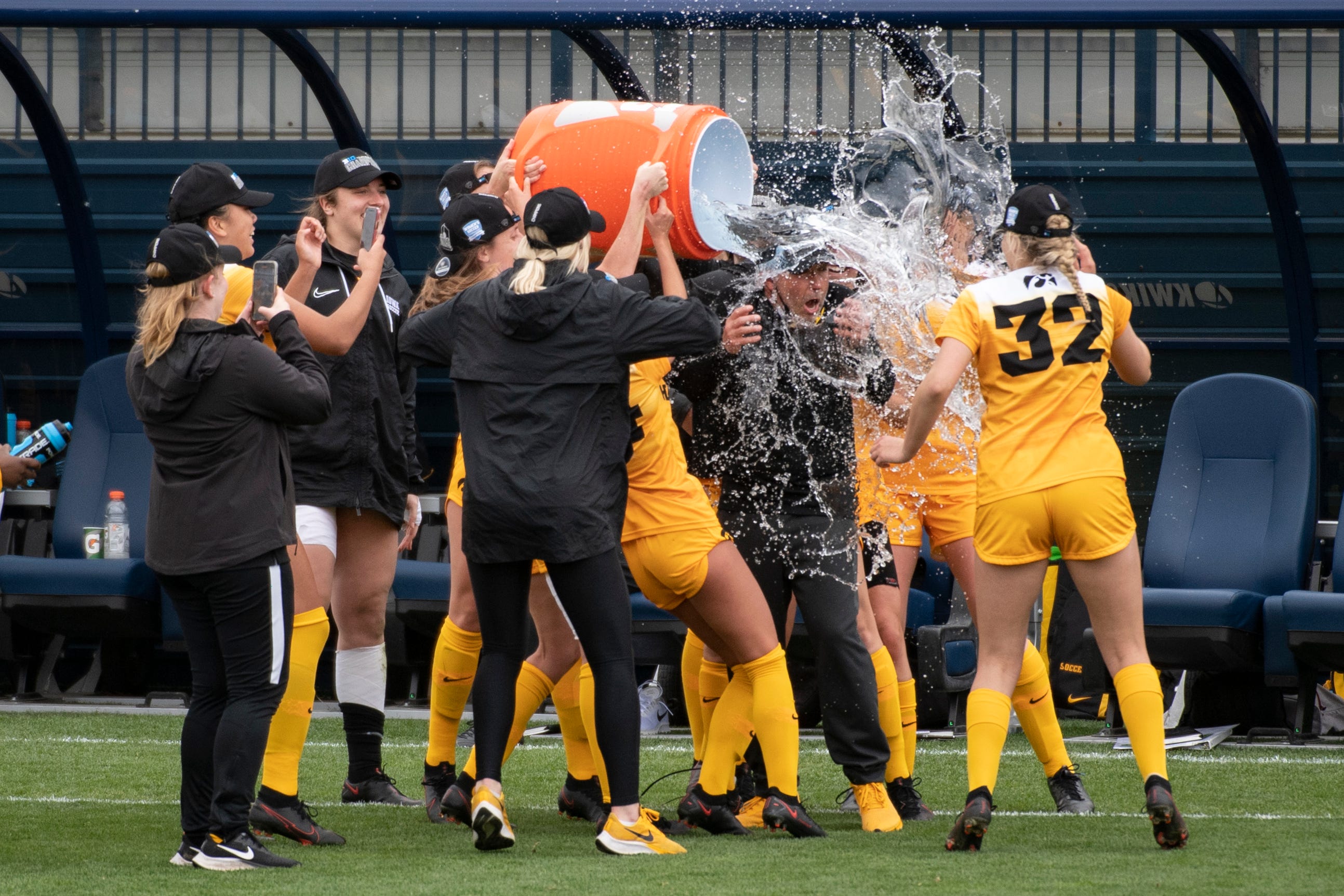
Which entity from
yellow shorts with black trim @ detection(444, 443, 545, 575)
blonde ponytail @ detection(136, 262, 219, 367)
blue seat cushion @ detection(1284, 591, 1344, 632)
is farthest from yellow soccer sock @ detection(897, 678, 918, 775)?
blonde ponytail @ detection(136, 262, 219, 367)

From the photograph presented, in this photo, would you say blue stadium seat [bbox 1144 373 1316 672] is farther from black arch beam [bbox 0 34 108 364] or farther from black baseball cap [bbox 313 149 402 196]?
black arch beam [bbox 0 34 108 364]

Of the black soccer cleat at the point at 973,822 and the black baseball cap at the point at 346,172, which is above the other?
the black baseball cap at the point at 346,172

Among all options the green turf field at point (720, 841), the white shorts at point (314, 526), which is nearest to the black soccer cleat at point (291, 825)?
the green turf field at point (720, 841)

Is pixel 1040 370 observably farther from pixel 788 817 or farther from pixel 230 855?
pixel 230 855

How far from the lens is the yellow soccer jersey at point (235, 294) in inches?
173

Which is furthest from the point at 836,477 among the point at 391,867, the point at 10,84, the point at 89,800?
the point at 10,84

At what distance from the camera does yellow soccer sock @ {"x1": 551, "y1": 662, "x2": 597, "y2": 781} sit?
510cm

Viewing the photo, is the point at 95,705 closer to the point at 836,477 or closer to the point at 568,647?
the point at 568,647

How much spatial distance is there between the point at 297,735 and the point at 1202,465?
4.45m

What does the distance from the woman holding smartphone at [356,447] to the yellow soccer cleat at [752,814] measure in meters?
1.02

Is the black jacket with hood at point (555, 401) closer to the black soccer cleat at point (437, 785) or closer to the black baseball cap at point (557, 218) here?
the black baseball cap at point (557, 218)

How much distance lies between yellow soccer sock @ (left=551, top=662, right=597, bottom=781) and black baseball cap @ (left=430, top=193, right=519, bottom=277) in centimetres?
122

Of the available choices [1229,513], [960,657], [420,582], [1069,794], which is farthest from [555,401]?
[1229,513]

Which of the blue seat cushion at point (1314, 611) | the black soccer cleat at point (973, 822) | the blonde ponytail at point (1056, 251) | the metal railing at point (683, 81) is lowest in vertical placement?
the black soccer cleat at point (973, 822)
